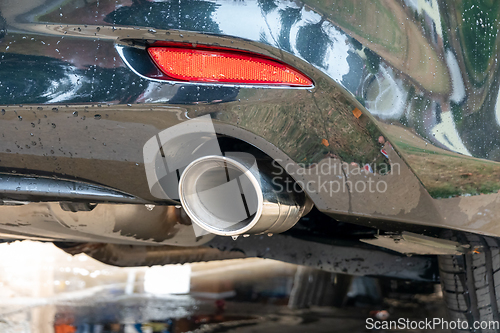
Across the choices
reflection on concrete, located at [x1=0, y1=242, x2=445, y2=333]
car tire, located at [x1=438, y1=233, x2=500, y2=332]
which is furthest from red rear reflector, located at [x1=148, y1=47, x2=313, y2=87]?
reflection on concrete, located at [x1=0, y1=242, x2=445, y2=333]

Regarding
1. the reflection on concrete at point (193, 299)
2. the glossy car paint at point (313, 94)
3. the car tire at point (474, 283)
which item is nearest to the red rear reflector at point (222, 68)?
the glossy car paint at point (313, 94)

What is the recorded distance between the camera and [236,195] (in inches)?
51.8

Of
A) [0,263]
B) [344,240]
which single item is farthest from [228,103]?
[0,263]

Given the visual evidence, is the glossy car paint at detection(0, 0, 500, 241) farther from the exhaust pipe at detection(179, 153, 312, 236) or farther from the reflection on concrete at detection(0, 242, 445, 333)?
the reflection on concrete at detection(0, 242, 445, 333)

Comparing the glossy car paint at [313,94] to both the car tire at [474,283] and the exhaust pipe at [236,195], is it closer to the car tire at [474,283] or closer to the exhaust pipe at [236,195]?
the exhaust pipe at [236,195]

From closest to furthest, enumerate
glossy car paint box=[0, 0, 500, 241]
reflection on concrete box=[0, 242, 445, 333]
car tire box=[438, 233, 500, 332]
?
glossy car paint box=[0, 0, 500, 241] < car tire box=[438, 233, 500, 332] < reflection on concrete box=[0, 242, 445, 333]

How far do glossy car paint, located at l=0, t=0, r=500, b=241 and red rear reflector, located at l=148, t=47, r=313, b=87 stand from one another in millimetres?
25

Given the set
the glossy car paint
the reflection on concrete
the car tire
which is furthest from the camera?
the reflection on concrete

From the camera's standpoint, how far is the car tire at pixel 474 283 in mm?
1638

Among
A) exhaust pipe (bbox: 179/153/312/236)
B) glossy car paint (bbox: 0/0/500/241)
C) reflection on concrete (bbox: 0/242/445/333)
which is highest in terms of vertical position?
glossy car paint (bbox: 0/0/500/241)

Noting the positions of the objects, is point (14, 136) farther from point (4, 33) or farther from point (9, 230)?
point (9, 230)

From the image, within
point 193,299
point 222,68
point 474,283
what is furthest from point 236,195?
point 193,299

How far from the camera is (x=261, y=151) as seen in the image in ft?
4.16

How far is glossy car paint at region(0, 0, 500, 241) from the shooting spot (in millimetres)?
1131
